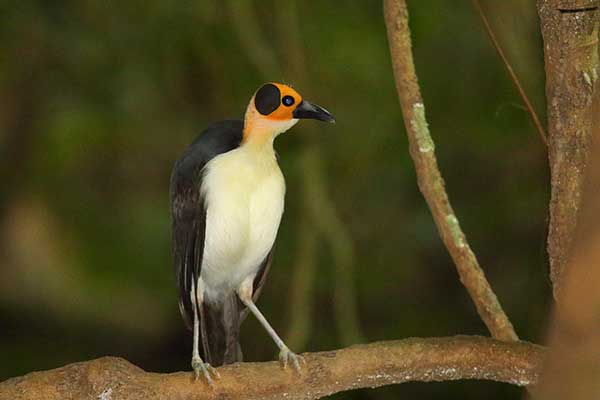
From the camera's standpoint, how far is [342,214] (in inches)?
194

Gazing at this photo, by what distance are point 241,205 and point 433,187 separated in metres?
0.71

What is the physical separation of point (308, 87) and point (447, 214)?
1.74m

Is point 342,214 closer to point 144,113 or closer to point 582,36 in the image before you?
point 144,113

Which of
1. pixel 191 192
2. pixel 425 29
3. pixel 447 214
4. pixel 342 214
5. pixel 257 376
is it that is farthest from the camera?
pixel 342 214

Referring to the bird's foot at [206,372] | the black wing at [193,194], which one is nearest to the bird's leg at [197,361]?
the bird's foot at [206,372]

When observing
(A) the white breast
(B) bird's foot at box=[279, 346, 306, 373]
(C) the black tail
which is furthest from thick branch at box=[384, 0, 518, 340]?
(C) the black tail

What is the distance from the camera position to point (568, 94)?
77.5 inches

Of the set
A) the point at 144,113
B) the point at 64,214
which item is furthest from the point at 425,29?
the point at 64,214

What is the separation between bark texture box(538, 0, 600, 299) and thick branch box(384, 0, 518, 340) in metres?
0.36

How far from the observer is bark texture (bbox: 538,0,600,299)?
6.33 feet

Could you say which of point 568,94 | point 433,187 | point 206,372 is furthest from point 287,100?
point 568,94

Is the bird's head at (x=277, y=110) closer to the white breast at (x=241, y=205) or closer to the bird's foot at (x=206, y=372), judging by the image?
the white breast at (x=241, y=205)

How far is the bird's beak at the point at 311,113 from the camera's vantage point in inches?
108

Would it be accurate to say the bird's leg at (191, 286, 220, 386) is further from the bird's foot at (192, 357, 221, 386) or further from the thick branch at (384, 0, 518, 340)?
the thick branch at (384, 0, 518, 340)
